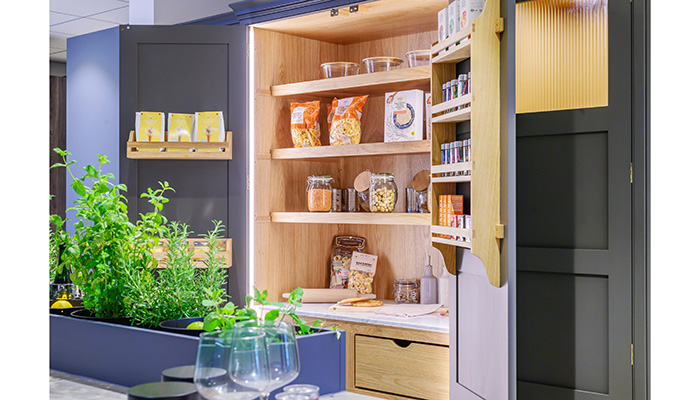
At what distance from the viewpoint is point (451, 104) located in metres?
2.75

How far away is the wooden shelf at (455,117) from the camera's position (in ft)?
8.56

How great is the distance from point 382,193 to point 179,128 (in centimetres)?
113

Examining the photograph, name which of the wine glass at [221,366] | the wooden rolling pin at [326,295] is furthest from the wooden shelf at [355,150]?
the wine glass at [221,366]

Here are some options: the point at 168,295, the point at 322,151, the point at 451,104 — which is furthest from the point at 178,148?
the point at 168,295

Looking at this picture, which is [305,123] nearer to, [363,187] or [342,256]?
[363,187]

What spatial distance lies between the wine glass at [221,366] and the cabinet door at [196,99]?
2.58 metres

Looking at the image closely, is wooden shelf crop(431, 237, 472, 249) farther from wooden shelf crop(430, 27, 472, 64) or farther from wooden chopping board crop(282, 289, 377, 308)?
wooden chopping board crop(282, 289, 377, 308)

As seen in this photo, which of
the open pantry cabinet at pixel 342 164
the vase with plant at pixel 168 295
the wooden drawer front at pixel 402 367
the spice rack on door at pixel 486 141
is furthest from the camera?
the open pantry cabinet at pixel 342 164

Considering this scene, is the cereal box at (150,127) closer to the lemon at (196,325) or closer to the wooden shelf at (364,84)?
the wooden shelf at (364,84)

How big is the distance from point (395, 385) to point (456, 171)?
3.63 feet

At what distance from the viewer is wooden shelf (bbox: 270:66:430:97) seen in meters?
3.39

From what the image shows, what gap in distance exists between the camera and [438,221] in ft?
9.81

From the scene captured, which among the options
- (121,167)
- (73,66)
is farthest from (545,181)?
(73,66)

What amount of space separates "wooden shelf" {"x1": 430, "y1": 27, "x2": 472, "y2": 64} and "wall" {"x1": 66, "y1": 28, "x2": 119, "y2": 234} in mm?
1776
